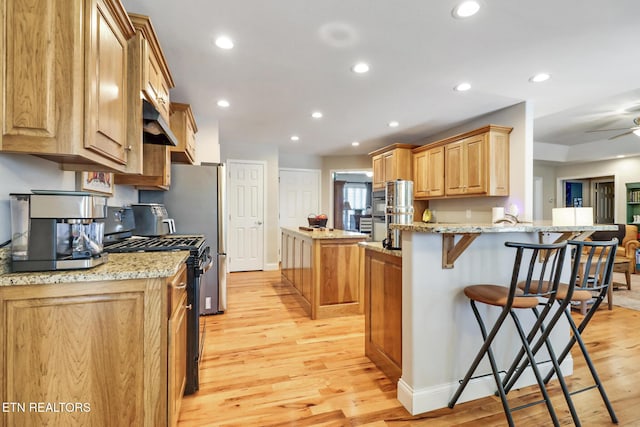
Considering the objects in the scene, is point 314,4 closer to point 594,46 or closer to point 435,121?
point 594,46

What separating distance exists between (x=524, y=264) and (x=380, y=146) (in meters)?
4.38

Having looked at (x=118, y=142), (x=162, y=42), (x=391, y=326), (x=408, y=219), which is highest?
(x=162, y=42)

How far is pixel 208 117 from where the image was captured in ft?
13.6

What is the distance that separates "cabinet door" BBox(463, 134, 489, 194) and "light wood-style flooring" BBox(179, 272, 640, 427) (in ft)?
6.05

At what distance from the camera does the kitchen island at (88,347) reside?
1113 millimetres

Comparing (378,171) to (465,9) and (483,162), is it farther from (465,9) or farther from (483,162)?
→ (465,9)

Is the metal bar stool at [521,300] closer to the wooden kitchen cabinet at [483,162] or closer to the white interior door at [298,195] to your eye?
the wooden kitchen cabinet at [483,162]

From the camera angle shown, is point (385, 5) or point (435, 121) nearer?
point (385, 5)

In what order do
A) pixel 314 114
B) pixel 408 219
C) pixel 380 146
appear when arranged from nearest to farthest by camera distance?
pixel 408 219 → pixel 314 114 → pixel 380 146

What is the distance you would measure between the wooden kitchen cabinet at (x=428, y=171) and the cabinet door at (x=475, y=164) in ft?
1.53

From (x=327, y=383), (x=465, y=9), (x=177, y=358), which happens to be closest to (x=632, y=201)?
(x=465, y=9)

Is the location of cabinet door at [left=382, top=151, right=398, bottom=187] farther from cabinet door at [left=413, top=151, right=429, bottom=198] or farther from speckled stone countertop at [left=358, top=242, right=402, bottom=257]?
speckled stone countertop at [left=358, top=242, right=402, bottom=257]

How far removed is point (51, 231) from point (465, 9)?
8.16 feet

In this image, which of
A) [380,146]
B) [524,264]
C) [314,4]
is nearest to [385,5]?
[314,4]
